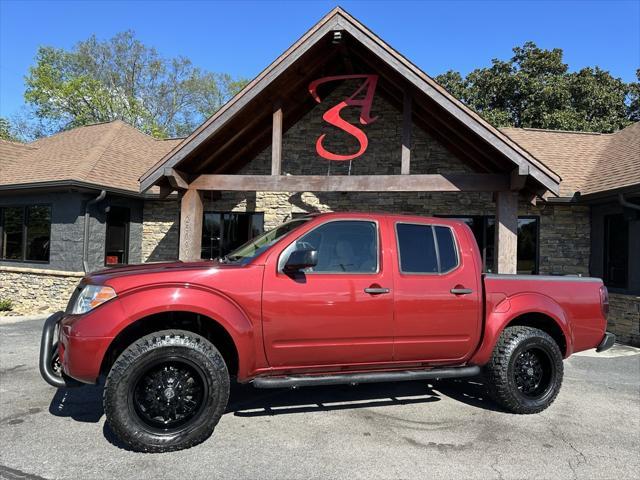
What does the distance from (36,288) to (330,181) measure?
8488 mm

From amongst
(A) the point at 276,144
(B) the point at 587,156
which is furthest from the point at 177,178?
(B) the point at 587,156

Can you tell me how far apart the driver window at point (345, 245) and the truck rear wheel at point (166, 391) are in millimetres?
1245

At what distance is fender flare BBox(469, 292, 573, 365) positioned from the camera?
4453 mm

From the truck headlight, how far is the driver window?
5.30ft

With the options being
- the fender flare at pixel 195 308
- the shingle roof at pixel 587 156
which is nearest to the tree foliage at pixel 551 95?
the shingle roof at pixel 587 156

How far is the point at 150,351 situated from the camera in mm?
3498

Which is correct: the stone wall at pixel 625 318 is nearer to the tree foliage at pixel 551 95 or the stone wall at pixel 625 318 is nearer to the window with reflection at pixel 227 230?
the window with reflection at pixel 227 230

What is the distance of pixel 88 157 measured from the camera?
1243 centimetres

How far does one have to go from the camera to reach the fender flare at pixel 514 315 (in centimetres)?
445

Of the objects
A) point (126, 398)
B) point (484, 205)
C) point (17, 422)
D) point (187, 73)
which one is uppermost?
point (187, 73)

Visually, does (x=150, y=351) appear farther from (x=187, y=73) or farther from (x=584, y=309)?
(x=187, y=73)

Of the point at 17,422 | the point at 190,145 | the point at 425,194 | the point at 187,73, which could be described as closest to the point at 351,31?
the point at 190,145

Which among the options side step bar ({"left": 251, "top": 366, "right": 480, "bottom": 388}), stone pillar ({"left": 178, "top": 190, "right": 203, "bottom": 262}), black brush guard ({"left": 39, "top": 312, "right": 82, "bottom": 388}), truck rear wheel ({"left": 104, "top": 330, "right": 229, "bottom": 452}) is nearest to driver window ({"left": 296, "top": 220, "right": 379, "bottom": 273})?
side step bar ({"left": 251, "top": 366, "right": 480, "bottom": 388})

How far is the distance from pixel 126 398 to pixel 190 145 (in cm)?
575
